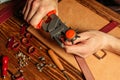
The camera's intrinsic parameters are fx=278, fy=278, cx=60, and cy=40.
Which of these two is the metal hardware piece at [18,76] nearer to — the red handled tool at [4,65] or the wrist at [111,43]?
the red handled tool at [4,65]

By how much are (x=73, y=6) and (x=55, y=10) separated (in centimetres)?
18

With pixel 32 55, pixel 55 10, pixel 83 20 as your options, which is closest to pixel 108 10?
pixel 83 20

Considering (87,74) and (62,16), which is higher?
(62,16)

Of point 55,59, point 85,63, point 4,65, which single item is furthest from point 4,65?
point 85,63

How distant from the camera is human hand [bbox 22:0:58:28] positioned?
1.00 metres

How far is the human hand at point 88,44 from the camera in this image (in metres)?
0.96

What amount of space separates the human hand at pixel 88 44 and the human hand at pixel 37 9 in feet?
0.49

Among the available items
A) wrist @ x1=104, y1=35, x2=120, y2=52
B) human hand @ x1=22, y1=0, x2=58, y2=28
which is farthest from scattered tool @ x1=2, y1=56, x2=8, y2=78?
wrist @ x1=104, y1=35, x2=120, y2=52

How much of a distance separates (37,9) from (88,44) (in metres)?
0.23

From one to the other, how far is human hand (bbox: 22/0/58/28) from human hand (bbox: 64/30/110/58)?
0.15 metres

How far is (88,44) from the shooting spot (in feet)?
3.22

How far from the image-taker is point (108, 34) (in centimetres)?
104

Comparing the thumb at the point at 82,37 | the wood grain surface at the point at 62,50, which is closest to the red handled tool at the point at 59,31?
the thumb at the point at 82,37

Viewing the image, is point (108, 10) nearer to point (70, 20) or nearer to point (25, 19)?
point (70, 20)
